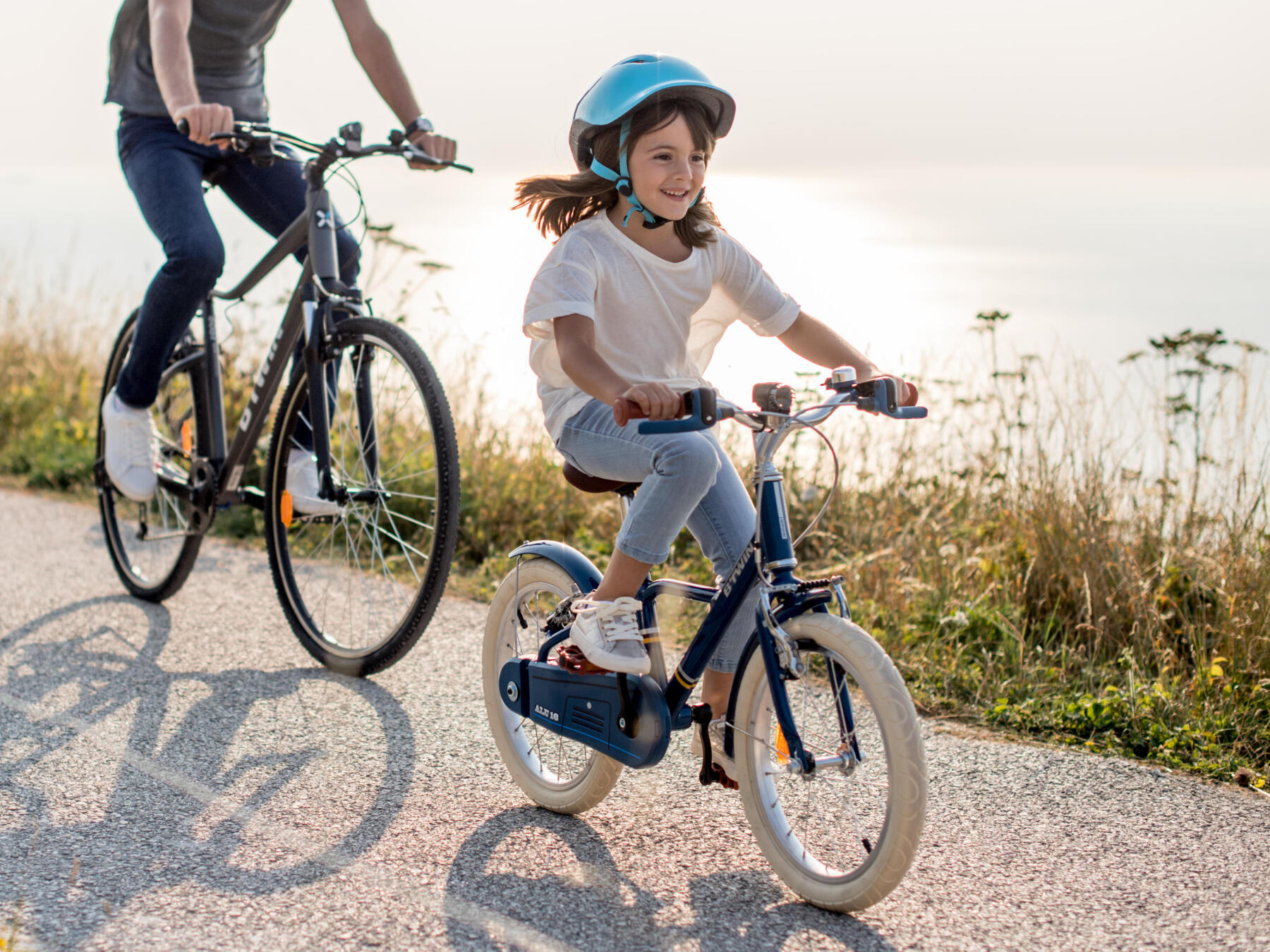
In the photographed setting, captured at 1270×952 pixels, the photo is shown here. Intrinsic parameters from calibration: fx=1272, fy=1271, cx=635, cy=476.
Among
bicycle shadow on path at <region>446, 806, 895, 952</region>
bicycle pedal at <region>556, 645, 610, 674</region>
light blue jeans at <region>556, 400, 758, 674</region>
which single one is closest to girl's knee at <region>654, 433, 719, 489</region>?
light blue jeans at <region>556, 400, 758, 674</region>

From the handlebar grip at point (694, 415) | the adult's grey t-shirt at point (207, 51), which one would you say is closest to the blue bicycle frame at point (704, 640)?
the handlebar grip at point (694, 415)

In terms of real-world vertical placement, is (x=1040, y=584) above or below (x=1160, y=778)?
above

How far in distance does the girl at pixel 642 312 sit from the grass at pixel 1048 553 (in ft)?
4.67

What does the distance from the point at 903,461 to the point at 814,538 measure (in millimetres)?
523

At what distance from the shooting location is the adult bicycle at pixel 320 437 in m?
3.83

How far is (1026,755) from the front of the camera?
11.4 ft

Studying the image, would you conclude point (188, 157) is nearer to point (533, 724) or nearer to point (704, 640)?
point (533, 724)

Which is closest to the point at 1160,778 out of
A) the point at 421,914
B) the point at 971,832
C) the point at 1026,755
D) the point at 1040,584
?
the point at 1026,755

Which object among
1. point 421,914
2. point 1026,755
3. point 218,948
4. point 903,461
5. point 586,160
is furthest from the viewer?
point 903,461

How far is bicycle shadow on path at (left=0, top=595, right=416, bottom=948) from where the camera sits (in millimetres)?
2662

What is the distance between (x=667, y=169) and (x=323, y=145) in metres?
1.59

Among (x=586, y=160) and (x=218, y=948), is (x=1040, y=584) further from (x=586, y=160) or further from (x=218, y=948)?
(x=218, y=948)

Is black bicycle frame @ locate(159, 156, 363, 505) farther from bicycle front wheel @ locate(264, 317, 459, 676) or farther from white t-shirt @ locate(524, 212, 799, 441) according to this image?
white t-shirt @ locate(524, 212, 799, 441)

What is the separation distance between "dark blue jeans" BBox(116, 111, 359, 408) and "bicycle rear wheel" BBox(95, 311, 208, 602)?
0.17 meters
